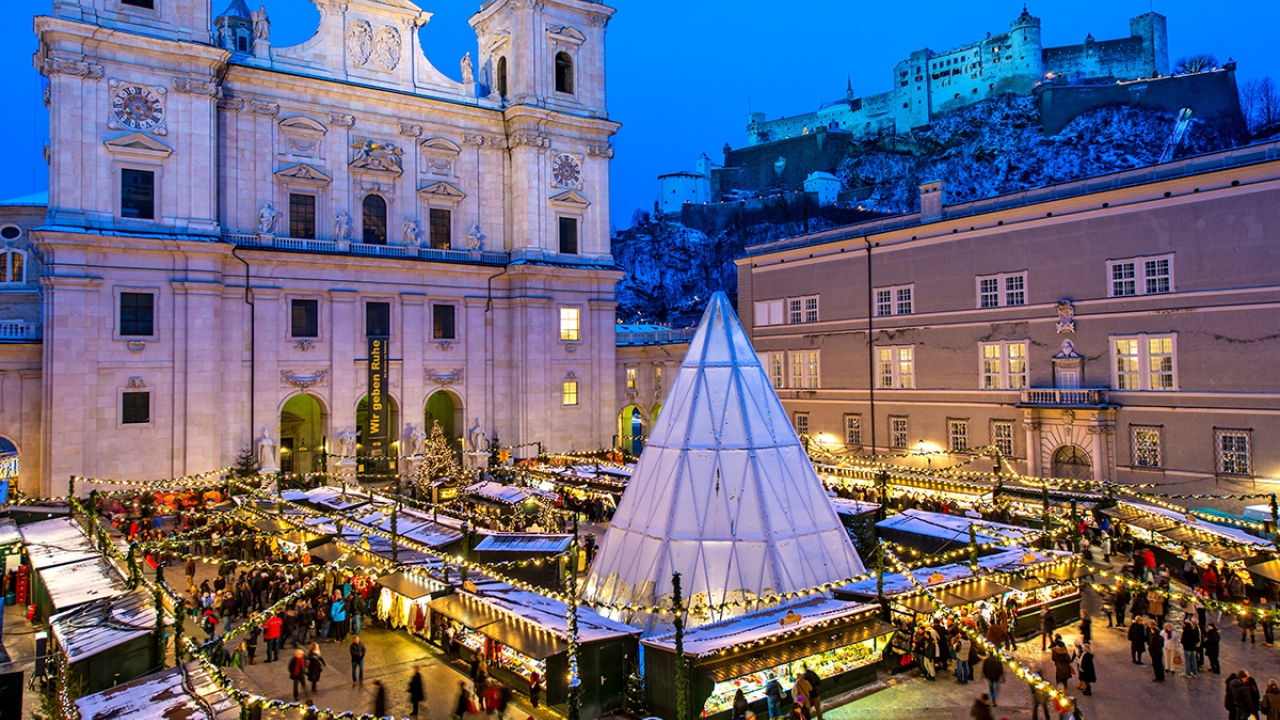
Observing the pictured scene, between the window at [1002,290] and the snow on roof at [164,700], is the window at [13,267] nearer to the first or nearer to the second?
the snow on roof at [164,700]

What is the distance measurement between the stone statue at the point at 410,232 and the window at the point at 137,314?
11308 mm

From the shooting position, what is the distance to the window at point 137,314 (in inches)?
1246

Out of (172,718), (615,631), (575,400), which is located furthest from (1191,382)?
(172,718)

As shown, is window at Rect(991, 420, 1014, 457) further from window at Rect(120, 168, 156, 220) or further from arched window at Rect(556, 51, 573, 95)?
window at Rect(120, 168, 156, 220)

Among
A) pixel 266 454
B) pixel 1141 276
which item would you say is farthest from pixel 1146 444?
pixel 266 454

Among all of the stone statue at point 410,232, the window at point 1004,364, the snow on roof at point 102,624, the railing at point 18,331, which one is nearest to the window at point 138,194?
the railing at point 18,331

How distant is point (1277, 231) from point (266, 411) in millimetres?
38579

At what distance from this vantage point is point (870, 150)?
11181 cm

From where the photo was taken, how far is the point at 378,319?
38.2m

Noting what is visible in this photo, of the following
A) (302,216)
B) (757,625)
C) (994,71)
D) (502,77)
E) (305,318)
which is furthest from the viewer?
(994,71)

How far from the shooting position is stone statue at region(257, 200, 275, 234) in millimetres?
35375

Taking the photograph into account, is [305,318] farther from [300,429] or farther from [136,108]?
[136,108]

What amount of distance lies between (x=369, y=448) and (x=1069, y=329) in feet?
99.2

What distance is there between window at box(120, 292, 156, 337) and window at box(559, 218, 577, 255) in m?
19.5
